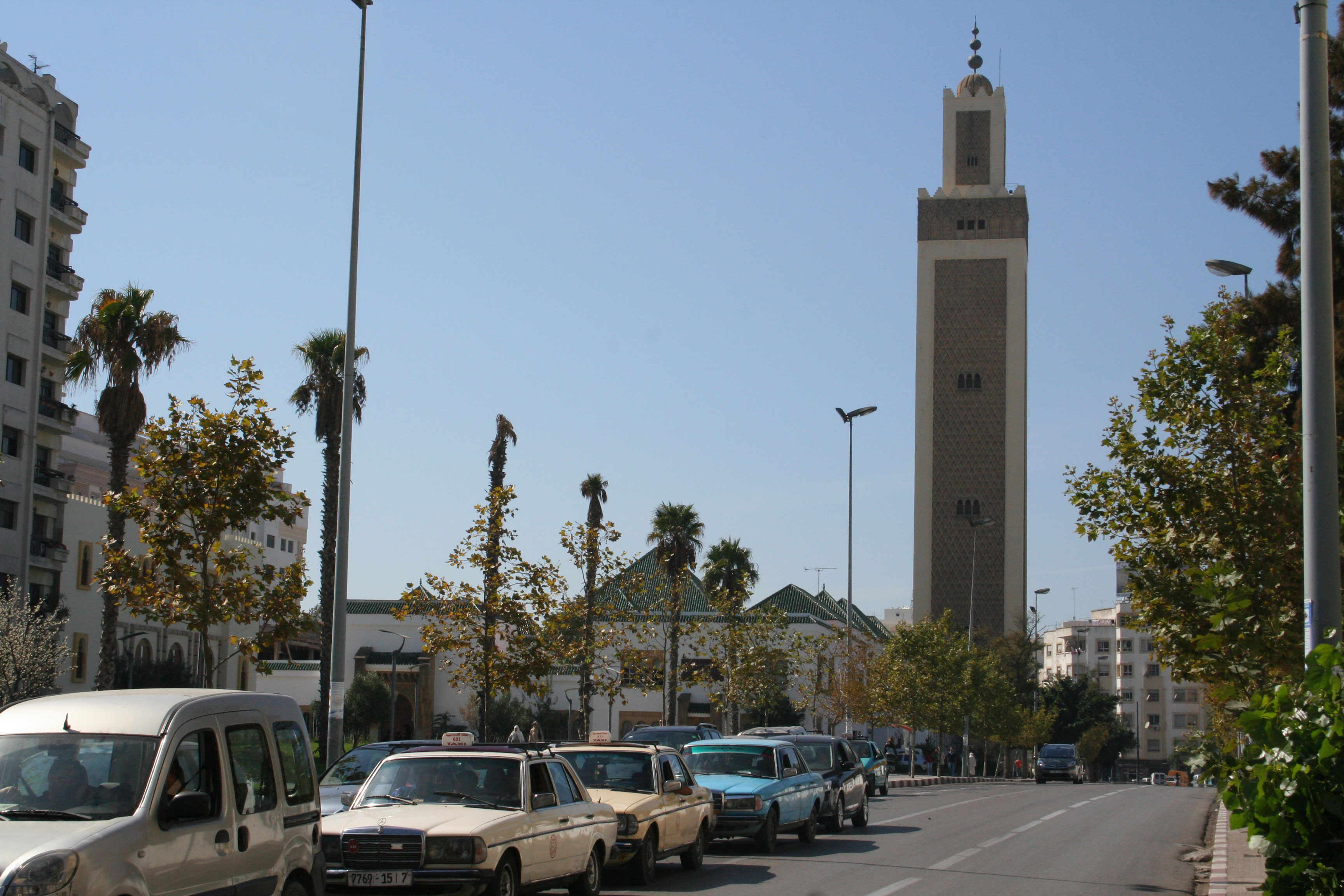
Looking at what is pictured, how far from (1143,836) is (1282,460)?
9.21m

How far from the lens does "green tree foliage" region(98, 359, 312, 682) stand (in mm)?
22047

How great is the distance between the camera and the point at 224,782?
27.9ft

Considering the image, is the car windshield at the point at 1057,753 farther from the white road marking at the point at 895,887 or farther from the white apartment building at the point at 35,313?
the white road marking at the point at 895,887

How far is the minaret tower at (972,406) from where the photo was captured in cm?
9431

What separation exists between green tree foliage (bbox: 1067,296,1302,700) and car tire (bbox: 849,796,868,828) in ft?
23.8

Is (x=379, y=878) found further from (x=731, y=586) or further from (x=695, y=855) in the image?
(x=731, y=586)

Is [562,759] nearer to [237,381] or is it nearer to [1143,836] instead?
[237,381]

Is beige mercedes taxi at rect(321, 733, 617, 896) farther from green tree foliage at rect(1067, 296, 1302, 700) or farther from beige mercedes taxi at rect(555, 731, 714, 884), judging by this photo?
green tree foliage at rect(1067, 296, 1302, 700)

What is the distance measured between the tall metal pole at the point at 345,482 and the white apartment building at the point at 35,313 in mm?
24731

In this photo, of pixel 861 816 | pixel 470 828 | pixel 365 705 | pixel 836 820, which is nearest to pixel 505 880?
pixel 470 828

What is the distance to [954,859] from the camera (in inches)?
701

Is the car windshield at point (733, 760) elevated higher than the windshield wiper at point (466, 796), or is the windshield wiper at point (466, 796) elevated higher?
the windshield wiper at point (466, 796)

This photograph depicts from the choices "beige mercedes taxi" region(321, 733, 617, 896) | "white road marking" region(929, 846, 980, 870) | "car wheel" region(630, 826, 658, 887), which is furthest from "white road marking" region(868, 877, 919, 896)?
"beige mercedes taxi" region(321, 733, 617, 896)

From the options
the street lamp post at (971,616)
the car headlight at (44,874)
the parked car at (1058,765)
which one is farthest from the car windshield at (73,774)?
the street lamp post at (971,616)
